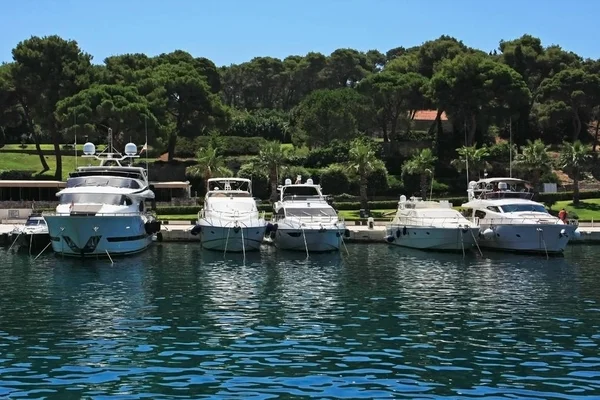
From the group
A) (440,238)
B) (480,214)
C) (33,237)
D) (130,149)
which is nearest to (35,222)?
(33,237)

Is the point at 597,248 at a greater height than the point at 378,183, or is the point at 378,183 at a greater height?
the point at 378,183

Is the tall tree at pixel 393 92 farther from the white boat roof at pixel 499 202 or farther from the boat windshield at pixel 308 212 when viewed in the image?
the boat windshield at pixel 308 212

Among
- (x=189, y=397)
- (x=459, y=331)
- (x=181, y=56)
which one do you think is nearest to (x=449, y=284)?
(x=459, y=331)

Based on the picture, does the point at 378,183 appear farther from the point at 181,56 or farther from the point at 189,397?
the point at 189,397

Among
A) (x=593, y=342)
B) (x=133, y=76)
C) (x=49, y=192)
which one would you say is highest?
(x=133, y=76)

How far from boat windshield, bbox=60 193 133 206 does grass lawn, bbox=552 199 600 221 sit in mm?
40486

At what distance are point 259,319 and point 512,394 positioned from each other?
10.5 m

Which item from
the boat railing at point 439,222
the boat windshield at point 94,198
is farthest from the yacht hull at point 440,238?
the boat windshield at point 94,198

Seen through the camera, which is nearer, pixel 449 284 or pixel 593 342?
pixel 593 342

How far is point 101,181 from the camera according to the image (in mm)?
46781

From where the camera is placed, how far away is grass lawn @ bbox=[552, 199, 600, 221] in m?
65.7

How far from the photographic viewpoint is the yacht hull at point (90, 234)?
1623 inches

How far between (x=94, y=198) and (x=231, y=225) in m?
8.51

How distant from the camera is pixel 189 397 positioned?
1534cm
